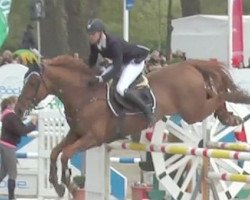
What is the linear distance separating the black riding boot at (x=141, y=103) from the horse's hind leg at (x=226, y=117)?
105cm

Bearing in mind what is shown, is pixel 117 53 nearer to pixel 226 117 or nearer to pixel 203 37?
pixel 226 117

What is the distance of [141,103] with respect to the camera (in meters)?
12.2

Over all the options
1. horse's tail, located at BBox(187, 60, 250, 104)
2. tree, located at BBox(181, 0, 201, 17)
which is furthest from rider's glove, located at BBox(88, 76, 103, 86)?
tree, located at BBox(181, 0, 201, 17)

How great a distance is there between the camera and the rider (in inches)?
468

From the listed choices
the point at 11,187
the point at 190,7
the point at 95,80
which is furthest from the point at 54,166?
the point at 190,7

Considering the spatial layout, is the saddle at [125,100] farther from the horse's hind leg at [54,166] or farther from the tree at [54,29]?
the tree at [54,29]

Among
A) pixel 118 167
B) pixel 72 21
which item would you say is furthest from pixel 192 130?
pixel 72 21

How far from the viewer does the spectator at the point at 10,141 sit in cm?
1384

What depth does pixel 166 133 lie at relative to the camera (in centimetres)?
1288

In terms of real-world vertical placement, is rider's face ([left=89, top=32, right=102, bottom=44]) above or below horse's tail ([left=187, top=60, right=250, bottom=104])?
above

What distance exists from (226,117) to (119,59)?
1747mm

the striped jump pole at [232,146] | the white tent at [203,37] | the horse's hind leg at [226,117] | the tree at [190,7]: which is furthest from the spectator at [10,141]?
the tree at [190,7]

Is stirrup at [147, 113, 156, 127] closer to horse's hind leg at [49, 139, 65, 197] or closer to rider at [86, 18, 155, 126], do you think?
rider at [86, 18, 155, 126]

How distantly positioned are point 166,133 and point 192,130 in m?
0.40
